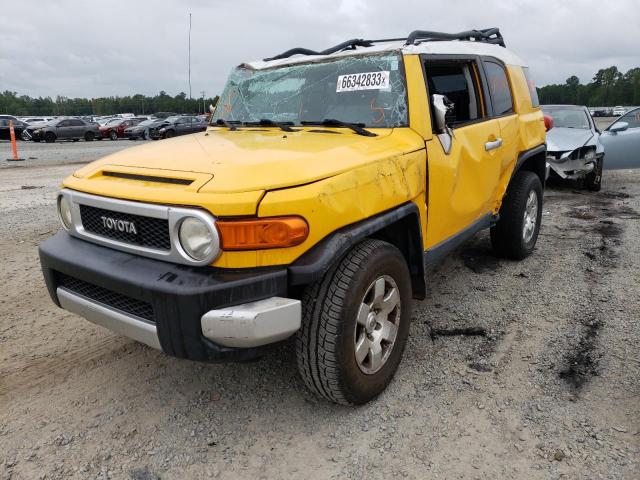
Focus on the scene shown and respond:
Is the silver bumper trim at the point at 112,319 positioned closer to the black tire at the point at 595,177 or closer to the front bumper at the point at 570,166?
the front bumper at the point at 570,166

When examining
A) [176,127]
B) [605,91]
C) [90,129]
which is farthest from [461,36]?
[605,91]

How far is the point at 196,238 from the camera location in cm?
221

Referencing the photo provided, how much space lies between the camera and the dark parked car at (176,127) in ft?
82.6

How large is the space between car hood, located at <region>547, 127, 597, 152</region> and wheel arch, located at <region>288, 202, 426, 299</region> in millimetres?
6787

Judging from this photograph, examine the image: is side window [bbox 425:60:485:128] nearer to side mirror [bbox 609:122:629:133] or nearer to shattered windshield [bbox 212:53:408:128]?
shattered windshield [bbox 212:53:408:128]

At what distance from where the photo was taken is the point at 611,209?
759 centimetres

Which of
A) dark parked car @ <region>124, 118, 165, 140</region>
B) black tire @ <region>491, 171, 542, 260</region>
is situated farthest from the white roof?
dark parked car @ <region>124, 118, 165, 140</region>

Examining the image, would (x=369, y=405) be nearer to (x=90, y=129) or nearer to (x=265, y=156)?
(x=265, y=156)

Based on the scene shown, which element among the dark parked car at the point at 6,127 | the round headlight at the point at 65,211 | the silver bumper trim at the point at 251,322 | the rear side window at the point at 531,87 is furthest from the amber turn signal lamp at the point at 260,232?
the dark parked car at the point at 6,127

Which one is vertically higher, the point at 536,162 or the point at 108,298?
the point at 536,162

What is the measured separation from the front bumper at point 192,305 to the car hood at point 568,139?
7981 millimetres

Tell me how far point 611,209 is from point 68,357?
7451mm

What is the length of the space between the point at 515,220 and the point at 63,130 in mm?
26713

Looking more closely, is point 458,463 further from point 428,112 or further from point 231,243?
point 428,112
